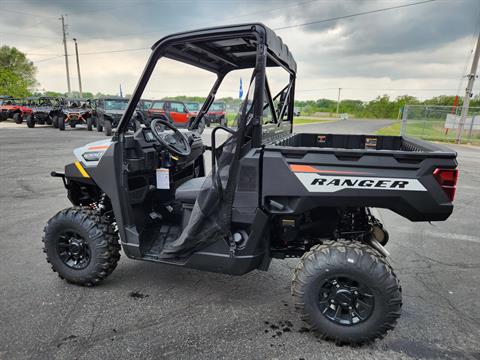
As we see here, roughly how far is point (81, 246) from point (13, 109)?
24.1m

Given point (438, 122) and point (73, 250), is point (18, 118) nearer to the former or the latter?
point (73, 250)

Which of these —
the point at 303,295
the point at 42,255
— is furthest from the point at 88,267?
the point at 303,295

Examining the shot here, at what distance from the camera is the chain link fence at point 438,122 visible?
16.5m

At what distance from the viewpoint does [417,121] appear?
17.8 metres

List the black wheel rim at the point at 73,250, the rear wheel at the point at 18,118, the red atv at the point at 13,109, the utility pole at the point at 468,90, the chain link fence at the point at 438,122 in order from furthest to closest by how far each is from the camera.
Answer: the rear wheel at the point at 18,118 → the red atv at the point at 13,109 → the chain link fence at the point at 438,122 → the utility pole at the point at 468,90 → the black wheel rim at the point at 73,250

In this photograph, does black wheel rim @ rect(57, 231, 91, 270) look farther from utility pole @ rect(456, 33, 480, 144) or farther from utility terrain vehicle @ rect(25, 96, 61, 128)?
utility terrain vehicle @ rect(25, 96, 61, 128)

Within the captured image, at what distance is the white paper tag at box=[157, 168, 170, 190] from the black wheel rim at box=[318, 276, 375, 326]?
1.59 metres

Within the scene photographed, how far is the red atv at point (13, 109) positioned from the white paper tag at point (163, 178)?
69.5 feet

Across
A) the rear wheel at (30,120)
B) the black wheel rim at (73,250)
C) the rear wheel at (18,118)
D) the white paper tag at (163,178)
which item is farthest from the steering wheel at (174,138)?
the rear wheel at (18,118)

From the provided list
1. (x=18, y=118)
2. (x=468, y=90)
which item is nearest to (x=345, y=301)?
(x=468, y=90)

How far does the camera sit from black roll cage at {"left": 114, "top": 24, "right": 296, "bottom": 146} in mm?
2250

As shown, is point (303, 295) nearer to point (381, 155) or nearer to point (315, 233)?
point (315, 233)

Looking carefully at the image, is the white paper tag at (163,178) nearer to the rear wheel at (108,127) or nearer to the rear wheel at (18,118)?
the rear wheel at (108,127)

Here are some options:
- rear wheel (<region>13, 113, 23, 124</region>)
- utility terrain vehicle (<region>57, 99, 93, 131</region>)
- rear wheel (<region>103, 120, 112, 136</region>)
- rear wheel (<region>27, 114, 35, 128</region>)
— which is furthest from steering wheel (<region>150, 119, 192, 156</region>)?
rear wheel (<region>13, 113, 23, 124</region>)
